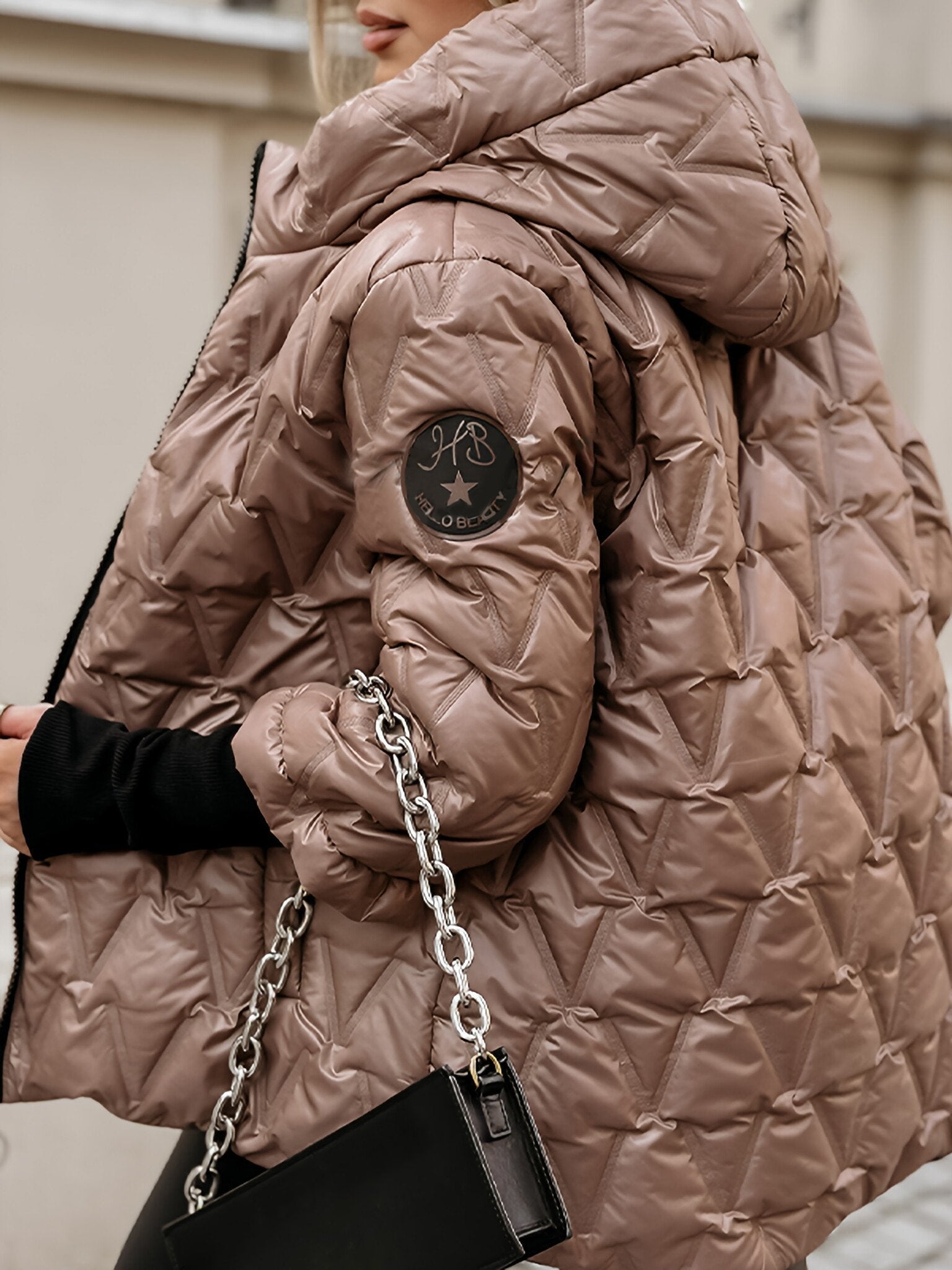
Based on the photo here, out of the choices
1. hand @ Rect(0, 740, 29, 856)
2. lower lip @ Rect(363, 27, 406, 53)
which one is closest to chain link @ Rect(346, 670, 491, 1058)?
hand @ Rect(0, 740, 29, 856)

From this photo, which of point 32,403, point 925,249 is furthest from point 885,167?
point 32,403

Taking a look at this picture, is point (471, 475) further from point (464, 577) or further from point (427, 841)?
point (427, 841)

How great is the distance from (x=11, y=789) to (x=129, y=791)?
12 centimetres

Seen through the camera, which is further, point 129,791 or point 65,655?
point 65,655

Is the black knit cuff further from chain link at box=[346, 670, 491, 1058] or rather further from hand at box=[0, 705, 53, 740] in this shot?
chain link at box=[346, 670, 491, 1058]

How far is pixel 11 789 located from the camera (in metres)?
1.21

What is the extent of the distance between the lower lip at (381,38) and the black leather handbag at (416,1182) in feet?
1.91

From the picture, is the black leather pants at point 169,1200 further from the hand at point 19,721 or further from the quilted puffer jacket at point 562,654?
the hand at point 19,721

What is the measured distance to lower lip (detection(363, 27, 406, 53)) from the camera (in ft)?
4.05

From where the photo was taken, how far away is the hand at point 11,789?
3.96 feet

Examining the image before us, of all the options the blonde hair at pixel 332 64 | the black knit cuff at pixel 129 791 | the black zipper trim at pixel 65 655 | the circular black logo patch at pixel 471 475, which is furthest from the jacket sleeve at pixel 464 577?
the blonde hair at pixel 332 64

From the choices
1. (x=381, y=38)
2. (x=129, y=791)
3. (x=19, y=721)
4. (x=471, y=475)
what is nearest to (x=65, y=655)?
(x=19, y=721)

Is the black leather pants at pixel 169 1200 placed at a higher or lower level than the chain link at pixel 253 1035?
lower

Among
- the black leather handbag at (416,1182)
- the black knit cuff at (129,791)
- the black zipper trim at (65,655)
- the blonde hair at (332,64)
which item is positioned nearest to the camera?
the black leather handbag at (416,1182)
